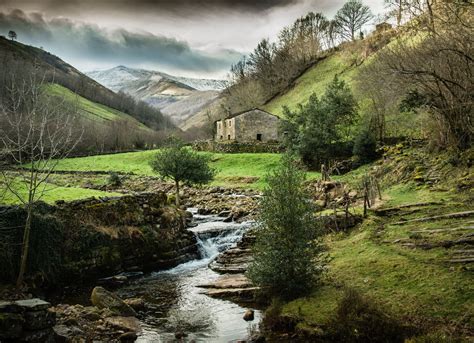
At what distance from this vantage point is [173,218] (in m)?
25.3

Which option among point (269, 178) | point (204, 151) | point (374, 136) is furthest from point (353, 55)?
point (269, 178)

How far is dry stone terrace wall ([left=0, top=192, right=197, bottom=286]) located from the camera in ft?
53.9

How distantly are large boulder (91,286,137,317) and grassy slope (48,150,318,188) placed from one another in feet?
79.3

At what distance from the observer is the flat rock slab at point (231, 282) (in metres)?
17.5

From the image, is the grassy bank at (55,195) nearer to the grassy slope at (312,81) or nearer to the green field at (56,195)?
the green field at (56,195)

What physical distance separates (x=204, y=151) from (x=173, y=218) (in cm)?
5265

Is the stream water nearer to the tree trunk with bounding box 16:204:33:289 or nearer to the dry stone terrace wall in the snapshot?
the dry stone terrace wall

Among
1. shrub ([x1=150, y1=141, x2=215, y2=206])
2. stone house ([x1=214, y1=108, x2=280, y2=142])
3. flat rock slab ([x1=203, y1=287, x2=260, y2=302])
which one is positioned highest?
stone house ([x1=214, y1=108, x2=280, y2=142])

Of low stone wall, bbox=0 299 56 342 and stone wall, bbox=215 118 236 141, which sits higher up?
stone wall, bbox=215 118 236 141

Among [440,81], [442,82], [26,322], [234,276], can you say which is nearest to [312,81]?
[440,81]

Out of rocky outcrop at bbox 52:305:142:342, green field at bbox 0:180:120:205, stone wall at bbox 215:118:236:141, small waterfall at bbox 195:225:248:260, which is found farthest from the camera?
stone wall at bbox 215:118:236:141

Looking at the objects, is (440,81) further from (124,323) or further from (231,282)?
(124,323)

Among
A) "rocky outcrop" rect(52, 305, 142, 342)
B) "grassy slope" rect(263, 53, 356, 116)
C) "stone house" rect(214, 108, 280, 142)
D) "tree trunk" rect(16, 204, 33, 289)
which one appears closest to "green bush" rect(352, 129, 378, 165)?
"stone house" rect(214, 108, 280, 142)

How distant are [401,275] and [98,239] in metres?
14.0
